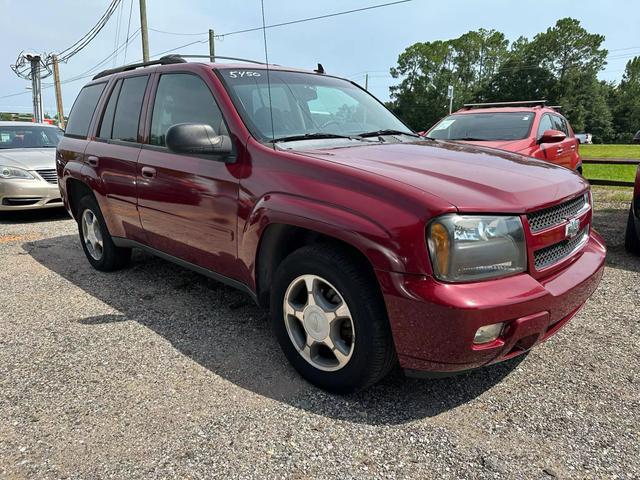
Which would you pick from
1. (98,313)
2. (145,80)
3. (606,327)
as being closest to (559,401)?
(606,327)

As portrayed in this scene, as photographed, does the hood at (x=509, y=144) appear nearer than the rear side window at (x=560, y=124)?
Yes

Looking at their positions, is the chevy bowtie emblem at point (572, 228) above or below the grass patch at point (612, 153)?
above

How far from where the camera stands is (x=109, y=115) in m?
4.20

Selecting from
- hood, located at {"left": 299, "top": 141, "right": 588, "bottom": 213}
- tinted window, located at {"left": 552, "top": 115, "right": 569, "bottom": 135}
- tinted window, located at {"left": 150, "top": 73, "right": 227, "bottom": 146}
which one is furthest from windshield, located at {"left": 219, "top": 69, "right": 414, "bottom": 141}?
tinted window, located at {"left": 552, "top": 115, "right": 569, "bottom": 135}

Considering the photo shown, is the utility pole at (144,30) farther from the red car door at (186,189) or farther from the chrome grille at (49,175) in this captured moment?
the red car door at (186,189)

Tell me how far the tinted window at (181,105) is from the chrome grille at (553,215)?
5.92 ft

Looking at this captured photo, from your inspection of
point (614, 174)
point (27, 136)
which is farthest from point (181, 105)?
point (614, 174)

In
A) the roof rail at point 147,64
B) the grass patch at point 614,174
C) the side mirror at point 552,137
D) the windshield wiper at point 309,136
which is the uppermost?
the roof rail at point 147,64

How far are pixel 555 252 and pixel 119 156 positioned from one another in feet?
10.5

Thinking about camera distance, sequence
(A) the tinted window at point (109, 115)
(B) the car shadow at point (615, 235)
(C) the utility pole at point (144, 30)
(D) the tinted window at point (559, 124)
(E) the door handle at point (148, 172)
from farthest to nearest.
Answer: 1. (C) the utility pole at point (144, 30)
2. (D) the tinted window at point (559, 124)
3. (B) the car shadow at point (615, 235)
4. (A) the tinted window at point (109, 115)
5. (E) the door handle at point (148, 172)

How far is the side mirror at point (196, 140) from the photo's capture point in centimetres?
273

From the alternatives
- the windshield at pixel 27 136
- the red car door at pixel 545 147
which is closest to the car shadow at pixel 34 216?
the windshield at pixel 27 136

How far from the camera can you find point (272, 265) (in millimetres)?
2777

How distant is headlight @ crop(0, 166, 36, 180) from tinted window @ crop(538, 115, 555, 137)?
757 centimetres
